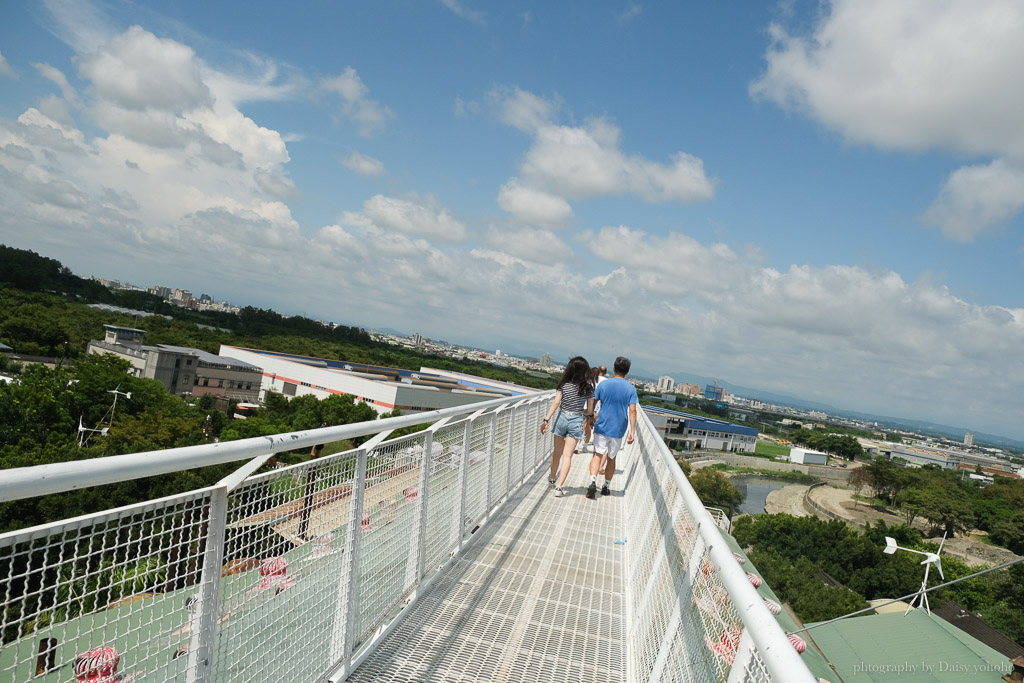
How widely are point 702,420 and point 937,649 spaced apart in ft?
354

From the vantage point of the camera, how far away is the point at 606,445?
6.98 m

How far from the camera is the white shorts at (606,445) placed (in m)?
6.90

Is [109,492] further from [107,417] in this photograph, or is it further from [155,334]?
[155,334]

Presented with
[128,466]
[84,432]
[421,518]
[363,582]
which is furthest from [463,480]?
[84,432]

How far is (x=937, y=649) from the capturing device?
17547 millimetres

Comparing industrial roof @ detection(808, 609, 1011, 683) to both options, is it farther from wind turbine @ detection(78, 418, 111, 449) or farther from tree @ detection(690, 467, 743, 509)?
wind turbine @ detection(78, 418, 111, 449)

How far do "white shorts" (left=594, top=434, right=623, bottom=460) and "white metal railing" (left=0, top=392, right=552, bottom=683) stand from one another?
10.7 ft

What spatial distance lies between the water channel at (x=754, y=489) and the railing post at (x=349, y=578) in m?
70.5

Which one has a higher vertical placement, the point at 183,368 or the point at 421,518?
the point at 421,518

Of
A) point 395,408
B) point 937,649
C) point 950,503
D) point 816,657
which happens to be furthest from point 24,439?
point 950,503

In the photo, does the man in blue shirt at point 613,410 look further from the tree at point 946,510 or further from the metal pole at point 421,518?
the tree at point 946,510

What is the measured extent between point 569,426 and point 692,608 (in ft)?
15.7

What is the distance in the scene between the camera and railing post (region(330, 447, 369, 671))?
270 cm

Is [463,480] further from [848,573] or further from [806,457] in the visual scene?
[806,457]
